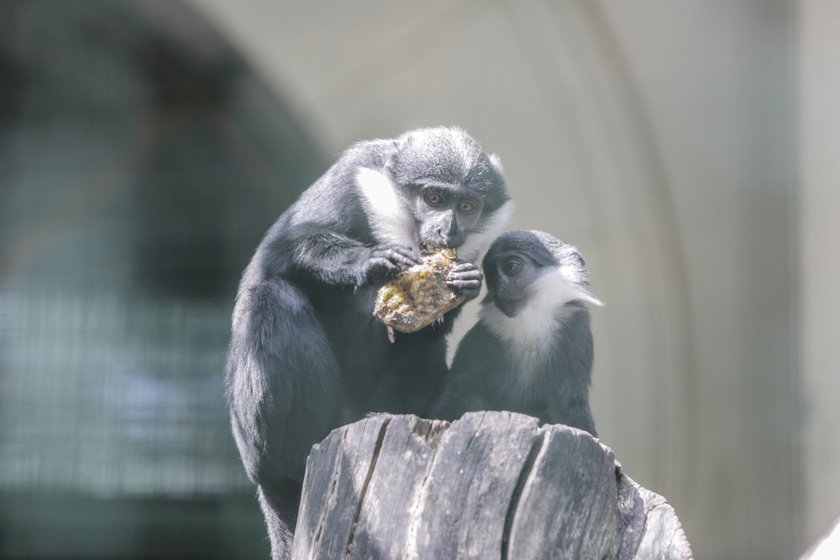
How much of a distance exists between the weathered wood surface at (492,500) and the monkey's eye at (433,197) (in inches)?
48.2

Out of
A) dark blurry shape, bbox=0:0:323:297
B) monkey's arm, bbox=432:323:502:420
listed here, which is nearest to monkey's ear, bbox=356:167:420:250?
monkey's arm, bbox=432:323:502:420

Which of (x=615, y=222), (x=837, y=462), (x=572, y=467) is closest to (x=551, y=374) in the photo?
(x=572, y=467)

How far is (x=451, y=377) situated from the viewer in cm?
351

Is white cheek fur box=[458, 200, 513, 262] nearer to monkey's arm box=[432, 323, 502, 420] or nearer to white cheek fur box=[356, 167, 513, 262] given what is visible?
white cheek fur box=[356, 167, 513, 262]

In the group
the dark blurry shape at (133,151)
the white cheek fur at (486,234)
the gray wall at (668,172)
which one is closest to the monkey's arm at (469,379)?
the white cheek fur at (486,234)

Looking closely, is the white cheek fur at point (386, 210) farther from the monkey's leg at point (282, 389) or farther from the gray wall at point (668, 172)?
the gray wall at point (668, 172)

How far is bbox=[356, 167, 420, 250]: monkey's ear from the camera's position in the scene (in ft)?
→ 11.1

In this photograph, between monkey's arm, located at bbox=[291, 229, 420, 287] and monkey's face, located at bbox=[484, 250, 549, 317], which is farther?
monkey's face, located at bbox=[484, 250, 549, 317]

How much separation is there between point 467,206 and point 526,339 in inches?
18.2

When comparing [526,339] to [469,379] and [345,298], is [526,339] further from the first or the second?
[345,298]

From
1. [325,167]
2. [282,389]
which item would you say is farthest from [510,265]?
[325,167]

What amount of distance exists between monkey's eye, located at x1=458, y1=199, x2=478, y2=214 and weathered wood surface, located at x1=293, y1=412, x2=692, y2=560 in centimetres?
124

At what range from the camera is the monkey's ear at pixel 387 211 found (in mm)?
3387

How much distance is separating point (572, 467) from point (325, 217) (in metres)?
1.46
